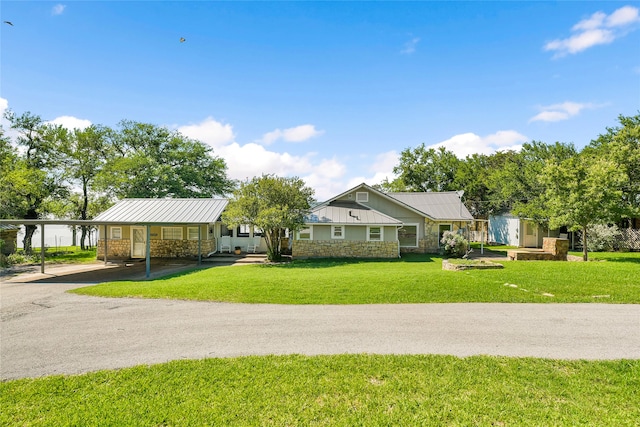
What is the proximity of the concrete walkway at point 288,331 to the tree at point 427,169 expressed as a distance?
35.8 metres

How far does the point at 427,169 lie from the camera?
43344mm

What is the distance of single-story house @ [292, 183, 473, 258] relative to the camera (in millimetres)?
20875

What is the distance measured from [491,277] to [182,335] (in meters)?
10.1

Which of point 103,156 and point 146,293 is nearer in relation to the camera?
point 146,293

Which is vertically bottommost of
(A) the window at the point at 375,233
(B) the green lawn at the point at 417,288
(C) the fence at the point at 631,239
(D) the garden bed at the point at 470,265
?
(B) the green lawn at the point at 417,288

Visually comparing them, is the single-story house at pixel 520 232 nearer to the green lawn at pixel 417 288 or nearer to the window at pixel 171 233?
the green lawn at pixel 417 288

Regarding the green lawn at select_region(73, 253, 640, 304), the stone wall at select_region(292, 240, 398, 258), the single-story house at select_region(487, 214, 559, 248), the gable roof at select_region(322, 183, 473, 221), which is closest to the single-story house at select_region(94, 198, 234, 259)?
the stone wall at select_region(292, 240, 398, 258)

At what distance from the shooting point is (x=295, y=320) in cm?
761

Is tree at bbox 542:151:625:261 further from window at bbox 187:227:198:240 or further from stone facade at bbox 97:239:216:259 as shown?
window at bbox 187:227:198:240

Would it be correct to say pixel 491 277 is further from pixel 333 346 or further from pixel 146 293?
pixel 146 293

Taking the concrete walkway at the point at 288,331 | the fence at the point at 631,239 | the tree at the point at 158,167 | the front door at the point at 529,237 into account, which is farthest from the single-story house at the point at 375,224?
the tree at the point at 158,167

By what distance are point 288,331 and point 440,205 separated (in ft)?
72.6

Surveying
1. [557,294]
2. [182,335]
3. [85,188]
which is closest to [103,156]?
[85,188]

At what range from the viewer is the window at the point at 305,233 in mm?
20922
